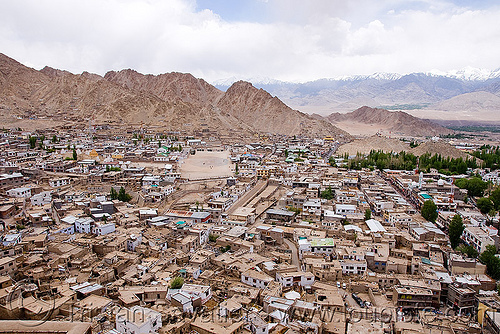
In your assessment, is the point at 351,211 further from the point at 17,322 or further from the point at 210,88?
the point at 210,88

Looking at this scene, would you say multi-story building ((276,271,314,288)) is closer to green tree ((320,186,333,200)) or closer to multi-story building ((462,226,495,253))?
multi-story building ((462,226,495,253))

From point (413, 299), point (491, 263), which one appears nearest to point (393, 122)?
point (491, 263)

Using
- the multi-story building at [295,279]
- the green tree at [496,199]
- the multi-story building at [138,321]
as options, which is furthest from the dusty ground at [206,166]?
the multi-story building at [138,321]

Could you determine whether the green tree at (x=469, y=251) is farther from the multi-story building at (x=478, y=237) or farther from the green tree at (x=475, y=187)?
the green tree at (x=475, y=187)

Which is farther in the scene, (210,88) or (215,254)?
(210,88)

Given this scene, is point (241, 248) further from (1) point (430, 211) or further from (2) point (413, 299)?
(1) point (430, 211)

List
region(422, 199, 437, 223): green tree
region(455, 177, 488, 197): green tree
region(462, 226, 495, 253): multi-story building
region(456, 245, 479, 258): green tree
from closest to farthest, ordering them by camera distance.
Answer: region(456, 245, 479, 258): green tree < region(462, 226, 495, 253): multi-story building < region(422, 199, 437, 223): green tree < region(455, 177, 488, 197): green tree

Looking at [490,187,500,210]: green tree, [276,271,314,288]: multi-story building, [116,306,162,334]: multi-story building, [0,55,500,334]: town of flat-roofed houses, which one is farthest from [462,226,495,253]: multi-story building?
[116,306,162,334]: multi-story building

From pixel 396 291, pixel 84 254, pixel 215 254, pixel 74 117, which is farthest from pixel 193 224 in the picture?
pixel 74 117
